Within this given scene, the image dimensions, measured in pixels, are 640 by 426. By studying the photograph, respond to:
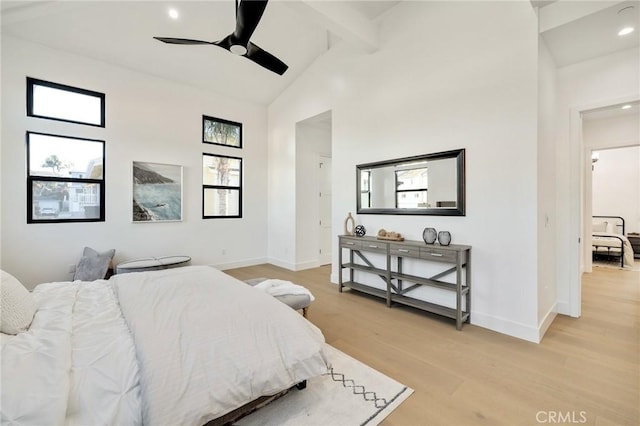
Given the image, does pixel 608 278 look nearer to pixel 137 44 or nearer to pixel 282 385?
pixel 282 385

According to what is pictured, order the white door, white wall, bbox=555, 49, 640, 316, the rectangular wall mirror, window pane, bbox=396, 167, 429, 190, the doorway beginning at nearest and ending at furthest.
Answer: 1. white wall, bbox=555, 49, 640, 316
2. the rectangular wall mirror
3. window pane, bbox=396, 167, 429, 190
4. the doorway
5. the white door

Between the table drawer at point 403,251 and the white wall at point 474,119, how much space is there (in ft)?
1.05

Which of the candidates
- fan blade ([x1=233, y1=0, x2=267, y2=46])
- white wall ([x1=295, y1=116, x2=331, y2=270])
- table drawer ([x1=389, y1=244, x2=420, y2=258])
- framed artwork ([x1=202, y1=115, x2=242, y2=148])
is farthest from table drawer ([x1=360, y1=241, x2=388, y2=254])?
framed artwork ([x1=202, y1=115, x2=242, y2=148])

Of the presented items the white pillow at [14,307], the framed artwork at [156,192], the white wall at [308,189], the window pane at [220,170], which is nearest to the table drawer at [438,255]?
the white wall at [308,189]

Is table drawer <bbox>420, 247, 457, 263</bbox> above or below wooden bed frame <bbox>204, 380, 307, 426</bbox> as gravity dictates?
above

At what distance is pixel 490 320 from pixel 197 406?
283cm

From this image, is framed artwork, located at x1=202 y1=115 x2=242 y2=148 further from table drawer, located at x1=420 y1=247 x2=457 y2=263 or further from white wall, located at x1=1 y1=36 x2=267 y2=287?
table drawer, located at x1=420 y1=247 x2=457 y2=263

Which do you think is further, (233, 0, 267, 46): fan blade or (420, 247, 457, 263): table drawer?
(420, 247, 457, 263): table drawer

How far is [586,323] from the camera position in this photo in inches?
115

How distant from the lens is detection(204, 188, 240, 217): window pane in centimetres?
528

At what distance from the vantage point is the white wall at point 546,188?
265 cm

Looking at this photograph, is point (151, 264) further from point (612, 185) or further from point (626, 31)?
point (612, 185)

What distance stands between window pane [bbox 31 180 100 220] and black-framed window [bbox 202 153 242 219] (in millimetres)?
1622

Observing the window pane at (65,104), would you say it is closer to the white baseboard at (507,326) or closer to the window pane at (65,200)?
the window pane at (65,200)
